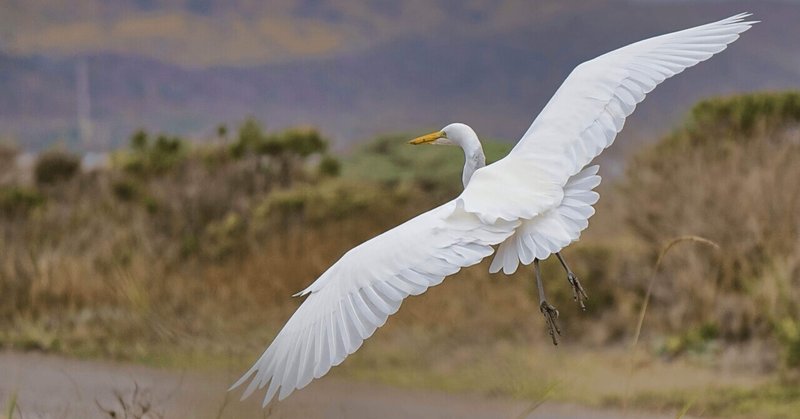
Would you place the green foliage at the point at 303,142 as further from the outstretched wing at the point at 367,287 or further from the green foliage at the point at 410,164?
the outstretched wing at the point at 367,287

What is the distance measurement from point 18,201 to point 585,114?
7.34 m

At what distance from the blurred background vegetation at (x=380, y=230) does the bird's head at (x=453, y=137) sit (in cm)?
238

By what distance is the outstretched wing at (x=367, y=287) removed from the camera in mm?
Result: 2318

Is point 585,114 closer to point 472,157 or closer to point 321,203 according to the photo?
point 472,157

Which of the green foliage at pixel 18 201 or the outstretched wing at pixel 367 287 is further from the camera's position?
the green foliage at pixel 18 201

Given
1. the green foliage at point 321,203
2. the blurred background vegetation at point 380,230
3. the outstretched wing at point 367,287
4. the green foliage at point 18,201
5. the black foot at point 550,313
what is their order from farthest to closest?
the green foliage at point 18,201 < the green foliage at point 321,203 < the blurred background vegetation at point 380,230 < the black foot at point 550,313 < the outstretched wing at point 367,287

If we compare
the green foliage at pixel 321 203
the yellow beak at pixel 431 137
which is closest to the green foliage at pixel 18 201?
the green foliage at pixel 321 203

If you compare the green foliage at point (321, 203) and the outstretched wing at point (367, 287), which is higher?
the outstretched wing at point (367, 287)

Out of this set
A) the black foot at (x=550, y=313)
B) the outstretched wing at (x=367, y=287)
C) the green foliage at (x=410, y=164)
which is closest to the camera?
the outstretched wing at (x=367, y=287)

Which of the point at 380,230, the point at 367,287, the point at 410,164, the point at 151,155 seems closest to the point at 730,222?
the point at 380,230

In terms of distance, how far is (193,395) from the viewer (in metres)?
3.66

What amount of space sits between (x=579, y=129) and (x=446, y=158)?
7368mm

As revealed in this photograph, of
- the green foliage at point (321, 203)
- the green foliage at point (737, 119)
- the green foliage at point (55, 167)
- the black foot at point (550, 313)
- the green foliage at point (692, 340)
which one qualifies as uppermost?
the black foot at point (550, 313)

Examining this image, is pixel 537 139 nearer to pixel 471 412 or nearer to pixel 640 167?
pixel 471 412
